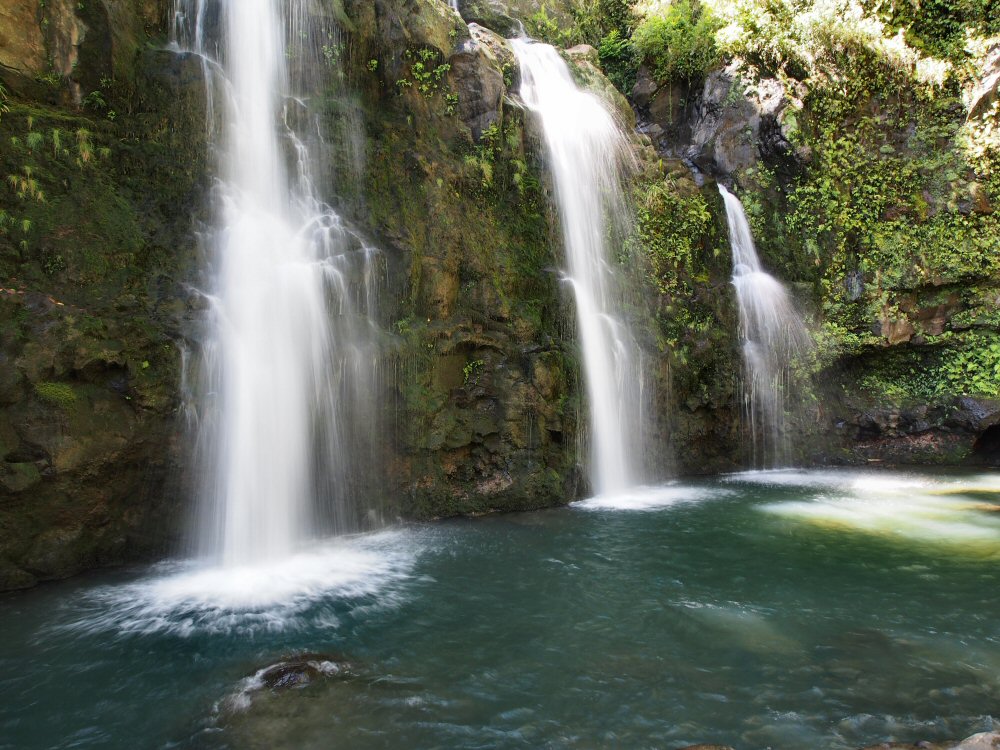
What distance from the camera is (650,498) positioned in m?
10.6

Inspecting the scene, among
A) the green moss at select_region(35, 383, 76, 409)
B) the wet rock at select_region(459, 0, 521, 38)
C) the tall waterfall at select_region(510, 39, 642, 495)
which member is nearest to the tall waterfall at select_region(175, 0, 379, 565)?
the green moss at select_region(35, 383, 76, 409)

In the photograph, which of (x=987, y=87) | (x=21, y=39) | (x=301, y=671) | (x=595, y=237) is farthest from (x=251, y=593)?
(x=987, y=87)

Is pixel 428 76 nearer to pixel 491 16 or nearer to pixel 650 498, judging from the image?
pixel 491 16

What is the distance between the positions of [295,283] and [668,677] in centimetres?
689

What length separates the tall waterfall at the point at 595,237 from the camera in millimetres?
11086

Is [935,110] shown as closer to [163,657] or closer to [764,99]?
[764,99]

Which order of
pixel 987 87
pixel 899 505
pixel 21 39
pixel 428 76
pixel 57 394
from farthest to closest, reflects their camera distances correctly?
1. pixel 987 87
2. pixel 428 76
3. pixel 899 505
4. pixel 21 39
5. pixel 57 394

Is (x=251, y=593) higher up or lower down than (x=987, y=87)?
lower down

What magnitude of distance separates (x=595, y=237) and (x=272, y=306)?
21.7 feet

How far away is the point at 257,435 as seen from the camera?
26.0 feet

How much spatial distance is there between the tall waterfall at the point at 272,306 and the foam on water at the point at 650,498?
4.08 meters

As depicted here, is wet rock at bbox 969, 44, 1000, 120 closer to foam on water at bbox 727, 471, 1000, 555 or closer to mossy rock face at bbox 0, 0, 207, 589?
Result: foam on water at bbox 727, 471, 1000, 555

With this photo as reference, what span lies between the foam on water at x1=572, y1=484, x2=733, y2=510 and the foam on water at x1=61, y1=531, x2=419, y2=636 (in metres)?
3.64

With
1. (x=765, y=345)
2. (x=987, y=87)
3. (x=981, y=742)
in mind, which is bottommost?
(x=981, y=742)
